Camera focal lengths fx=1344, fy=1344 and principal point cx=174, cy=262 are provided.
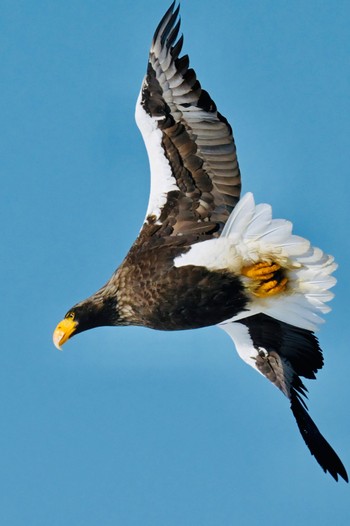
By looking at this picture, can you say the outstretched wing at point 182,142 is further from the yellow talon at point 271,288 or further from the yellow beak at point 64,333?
the yellow beak at point 64,333

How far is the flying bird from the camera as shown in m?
7.99

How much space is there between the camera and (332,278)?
816cm

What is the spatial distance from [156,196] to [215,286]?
81 cm

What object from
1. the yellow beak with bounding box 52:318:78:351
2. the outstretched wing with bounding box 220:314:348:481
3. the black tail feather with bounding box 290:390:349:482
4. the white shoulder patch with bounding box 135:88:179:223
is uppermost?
the white shoulder patch with bounding box 135:88:179:223

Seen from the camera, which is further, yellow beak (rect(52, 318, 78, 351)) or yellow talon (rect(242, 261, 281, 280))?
yellow beak (rect(52, 318, 78, 351))

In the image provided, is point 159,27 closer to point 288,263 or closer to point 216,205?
point 216,205

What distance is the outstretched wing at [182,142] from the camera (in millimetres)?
8469

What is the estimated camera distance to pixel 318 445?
29.1 ft

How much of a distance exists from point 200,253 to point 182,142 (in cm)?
85

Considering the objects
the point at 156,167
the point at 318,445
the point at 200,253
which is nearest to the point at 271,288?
the point at 200,253

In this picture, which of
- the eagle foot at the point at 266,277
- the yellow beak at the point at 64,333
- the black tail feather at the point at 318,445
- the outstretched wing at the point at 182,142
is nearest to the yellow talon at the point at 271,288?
the eagle foot at the point at 266,277

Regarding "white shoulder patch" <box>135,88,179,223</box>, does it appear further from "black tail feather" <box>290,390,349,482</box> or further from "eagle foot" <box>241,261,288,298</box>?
"black tail feather" <box>290,390,349,482</box>

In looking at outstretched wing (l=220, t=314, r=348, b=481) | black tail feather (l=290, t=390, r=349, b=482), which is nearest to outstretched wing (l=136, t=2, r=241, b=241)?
outstretched wing (l=220, t=314, r=348, b=481)

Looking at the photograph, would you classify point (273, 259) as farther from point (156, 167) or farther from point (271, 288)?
point (156, 167)
